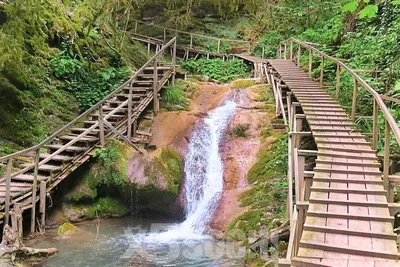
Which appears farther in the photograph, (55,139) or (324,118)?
(55,139)

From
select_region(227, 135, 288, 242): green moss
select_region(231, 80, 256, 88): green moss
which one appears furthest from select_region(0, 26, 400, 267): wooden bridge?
select_region(231, 80, 256, 88): green moss

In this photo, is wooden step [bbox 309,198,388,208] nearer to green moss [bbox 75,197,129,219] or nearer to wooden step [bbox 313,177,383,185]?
wooden step [bbox 313,177,383,185]

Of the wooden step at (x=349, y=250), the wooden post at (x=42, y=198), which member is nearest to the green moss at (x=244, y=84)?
the wooden post at (x=42, y=198)

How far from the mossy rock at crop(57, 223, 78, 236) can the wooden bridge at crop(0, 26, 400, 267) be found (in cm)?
57

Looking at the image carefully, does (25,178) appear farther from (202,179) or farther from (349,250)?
(349,250)

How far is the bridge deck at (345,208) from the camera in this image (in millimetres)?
4059

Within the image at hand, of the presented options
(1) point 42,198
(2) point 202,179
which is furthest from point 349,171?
(1) point 42,198

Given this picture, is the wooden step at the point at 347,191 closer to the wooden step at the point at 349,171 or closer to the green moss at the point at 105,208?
the wooden step at the point at 349,171

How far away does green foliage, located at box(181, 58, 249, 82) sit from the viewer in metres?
18.6

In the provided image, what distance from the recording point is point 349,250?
→ 4098mm

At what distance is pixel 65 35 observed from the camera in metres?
13.3

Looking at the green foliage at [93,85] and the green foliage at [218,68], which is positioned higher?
the green foliage at [218,68]

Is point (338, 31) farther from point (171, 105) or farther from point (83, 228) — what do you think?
point (83, 228)

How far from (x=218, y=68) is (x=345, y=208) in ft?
48.9
